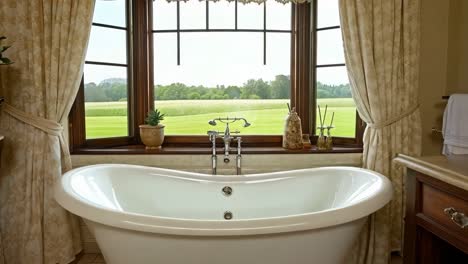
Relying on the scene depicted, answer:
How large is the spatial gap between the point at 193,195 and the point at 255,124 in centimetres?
82

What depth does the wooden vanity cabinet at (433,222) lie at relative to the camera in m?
1.24

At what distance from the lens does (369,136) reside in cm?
239

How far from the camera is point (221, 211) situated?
7.62ft

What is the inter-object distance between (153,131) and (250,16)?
3.77 ft

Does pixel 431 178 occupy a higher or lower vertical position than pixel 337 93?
lower

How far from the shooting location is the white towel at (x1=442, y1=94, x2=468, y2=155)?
1940 mm

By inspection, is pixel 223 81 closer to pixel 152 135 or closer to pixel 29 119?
pixel 152 135

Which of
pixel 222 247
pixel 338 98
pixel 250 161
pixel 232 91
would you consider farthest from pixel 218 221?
pixel 338 98

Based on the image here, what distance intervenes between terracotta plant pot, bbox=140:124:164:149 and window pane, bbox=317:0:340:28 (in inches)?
56.1

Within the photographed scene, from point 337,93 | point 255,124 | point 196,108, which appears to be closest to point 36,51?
point 196,108

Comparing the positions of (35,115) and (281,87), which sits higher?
(281,87)

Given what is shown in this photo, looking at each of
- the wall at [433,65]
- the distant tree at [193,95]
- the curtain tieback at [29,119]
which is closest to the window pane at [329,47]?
the wall at [433,65]

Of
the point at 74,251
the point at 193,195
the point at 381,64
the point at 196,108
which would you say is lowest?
the point at 74,251

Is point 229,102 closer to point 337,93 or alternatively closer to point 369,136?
point 337,93
